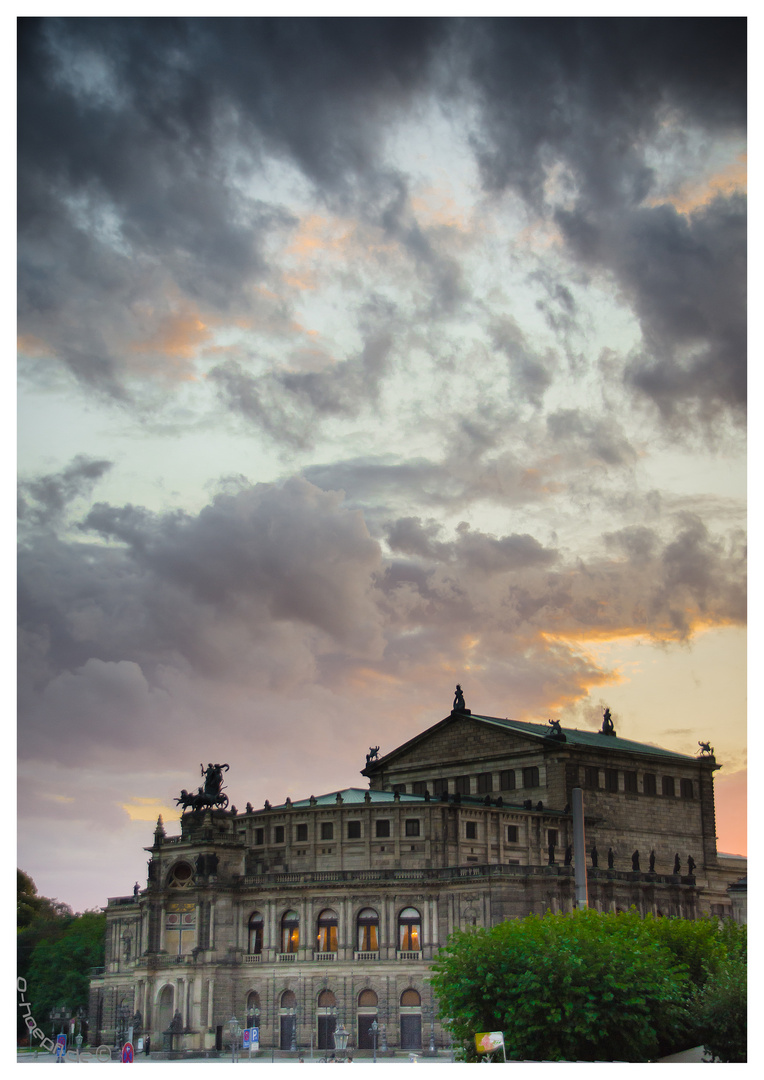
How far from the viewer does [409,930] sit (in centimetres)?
8706

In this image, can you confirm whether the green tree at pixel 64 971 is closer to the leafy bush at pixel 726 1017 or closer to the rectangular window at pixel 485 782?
the rectangular window at pixel 485 782

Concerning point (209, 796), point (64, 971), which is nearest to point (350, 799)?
point (209, 796)

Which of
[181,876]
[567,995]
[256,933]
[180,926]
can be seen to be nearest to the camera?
[567,995]

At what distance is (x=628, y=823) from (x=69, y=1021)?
54.6 meters

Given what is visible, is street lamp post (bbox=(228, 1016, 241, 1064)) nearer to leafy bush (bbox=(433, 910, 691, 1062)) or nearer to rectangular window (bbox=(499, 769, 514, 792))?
leafy bush (bbox=(433, 910, 691, 1062))

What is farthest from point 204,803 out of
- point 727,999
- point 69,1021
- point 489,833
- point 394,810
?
point 727,999

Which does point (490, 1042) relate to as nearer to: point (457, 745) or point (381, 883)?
point (381, 883)

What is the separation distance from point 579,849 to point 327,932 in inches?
782

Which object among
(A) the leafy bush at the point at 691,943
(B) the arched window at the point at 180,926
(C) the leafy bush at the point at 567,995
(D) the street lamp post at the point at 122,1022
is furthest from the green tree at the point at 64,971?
(C) the leafy bush at the point at 567,995

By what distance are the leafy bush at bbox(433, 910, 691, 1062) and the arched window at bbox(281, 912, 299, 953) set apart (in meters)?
28.0

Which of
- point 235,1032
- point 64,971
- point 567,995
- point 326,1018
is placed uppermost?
point 567,995

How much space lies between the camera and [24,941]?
131125 millimetres

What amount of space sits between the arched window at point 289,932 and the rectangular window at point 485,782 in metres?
23.9
